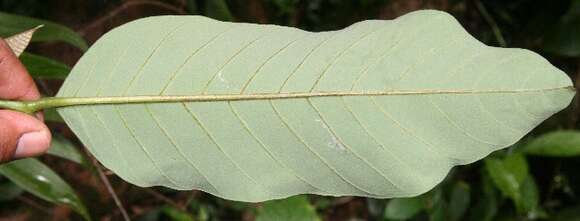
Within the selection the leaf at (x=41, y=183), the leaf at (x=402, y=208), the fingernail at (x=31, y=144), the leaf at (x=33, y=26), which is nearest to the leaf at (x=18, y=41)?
the fingernail at (x=31, y=144)

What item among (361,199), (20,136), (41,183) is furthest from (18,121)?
(361,199)

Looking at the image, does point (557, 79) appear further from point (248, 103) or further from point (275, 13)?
point (275, 13)

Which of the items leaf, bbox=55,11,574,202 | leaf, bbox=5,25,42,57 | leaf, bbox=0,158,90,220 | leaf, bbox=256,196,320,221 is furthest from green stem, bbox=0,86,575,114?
leaf, bbox=256,196,320,221

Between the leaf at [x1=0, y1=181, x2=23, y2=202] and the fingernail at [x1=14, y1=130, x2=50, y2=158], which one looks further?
the leaf at [x1=0, y1=181, x2=23, y2=202]

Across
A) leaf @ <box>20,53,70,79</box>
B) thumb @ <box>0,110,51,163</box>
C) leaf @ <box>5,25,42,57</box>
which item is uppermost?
leaf @ <box>5,25,42,57</box>

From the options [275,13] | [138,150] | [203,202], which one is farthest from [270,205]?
[275,13]

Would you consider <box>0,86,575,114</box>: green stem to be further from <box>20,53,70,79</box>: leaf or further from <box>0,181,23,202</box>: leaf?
<box>0,181,23,202</box>: leaf
